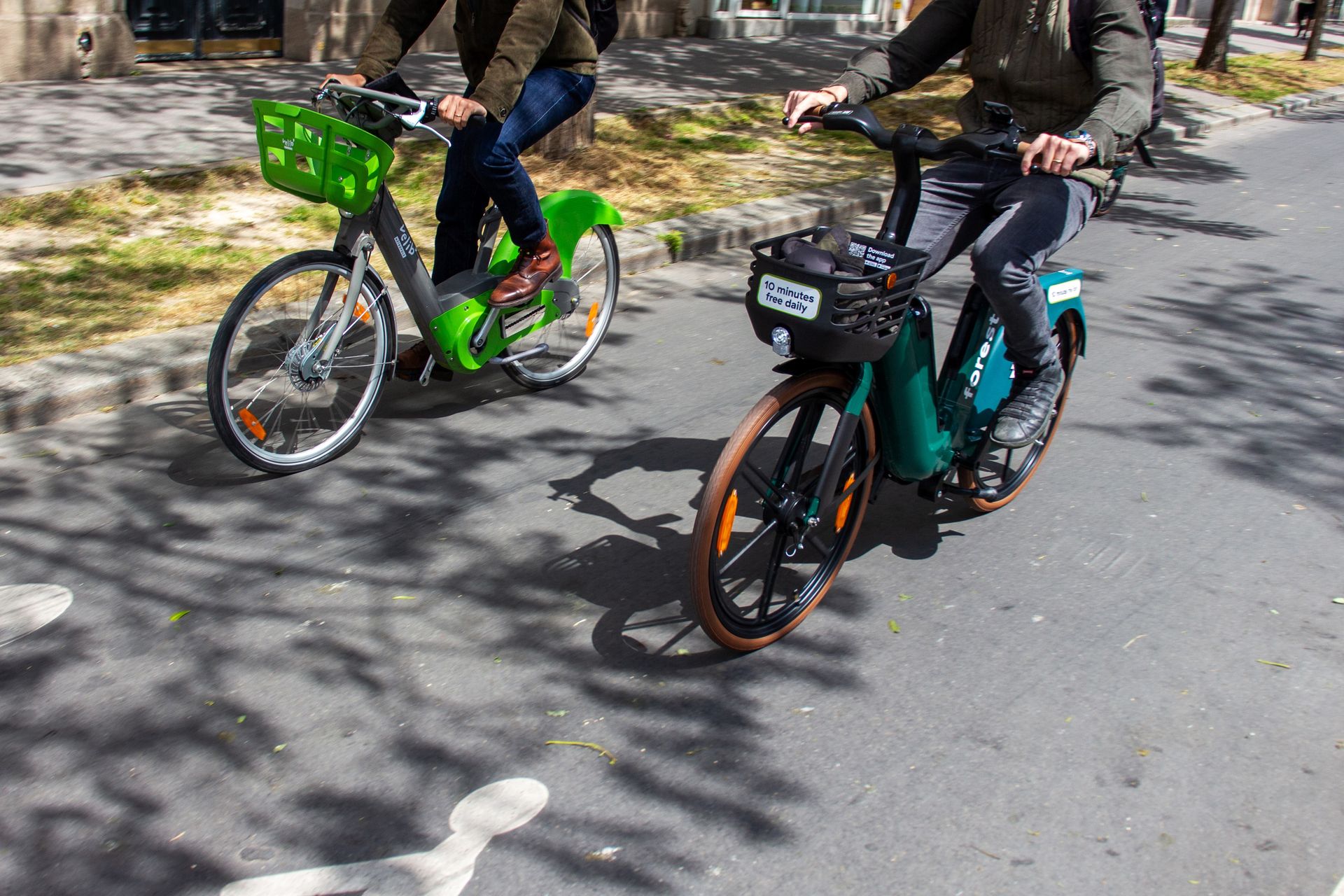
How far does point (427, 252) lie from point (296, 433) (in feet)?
7.86

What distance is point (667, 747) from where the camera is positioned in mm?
3020

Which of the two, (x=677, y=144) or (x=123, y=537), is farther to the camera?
(x=677, y=144)

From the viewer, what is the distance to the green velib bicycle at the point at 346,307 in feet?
13.3

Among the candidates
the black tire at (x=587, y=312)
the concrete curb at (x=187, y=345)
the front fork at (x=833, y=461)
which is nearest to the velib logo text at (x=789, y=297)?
the front fork at (x=833, y=461)

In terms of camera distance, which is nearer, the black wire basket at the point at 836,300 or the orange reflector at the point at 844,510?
the black wire basket at the point at 836,300

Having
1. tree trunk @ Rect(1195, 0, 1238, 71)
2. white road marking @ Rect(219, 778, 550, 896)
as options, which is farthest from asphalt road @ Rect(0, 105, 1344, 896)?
tree trunk @ Rect(1195, 0, 1238, 71)

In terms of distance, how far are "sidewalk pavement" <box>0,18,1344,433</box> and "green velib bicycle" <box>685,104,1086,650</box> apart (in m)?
2.65

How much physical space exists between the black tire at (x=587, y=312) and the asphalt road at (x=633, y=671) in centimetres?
24

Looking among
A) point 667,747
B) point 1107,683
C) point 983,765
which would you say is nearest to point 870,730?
point 983,765

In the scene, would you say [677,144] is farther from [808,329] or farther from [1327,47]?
[1327,47]

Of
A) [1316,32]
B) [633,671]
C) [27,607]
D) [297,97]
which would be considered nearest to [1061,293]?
[633,671]

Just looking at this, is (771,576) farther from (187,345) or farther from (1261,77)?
(1261,77)

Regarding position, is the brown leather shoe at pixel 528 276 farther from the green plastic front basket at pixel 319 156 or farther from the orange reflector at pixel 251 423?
the orange reflector at pixel 251 423

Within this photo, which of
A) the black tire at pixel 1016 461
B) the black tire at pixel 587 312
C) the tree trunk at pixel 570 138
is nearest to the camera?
the black tire at pixel 1016 461
